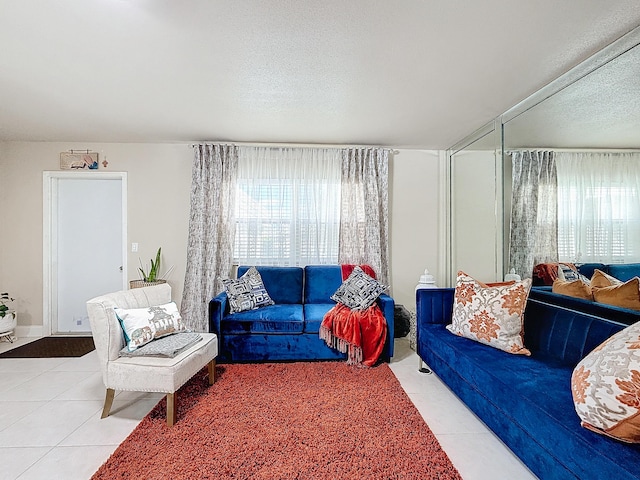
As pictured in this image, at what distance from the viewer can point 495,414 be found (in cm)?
180

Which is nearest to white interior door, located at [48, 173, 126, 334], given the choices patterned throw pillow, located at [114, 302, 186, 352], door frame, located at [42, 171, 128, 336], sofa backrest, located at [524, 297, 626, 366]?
door frame, located at [42, 171, 128, 336]

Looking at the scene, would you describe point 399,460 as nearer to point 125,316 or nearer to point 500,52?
point 125,316

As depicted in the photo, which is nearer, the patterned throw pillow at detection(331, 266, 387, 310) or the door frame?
the patterned throw pillow at detection(331, 266, 387, 310)

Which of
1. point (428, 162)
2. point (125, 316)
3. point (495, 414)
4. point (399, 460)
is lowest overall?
point (399, 460)

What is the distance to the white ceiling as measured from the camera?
69.2 inches

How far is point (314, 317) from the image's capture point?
325cm

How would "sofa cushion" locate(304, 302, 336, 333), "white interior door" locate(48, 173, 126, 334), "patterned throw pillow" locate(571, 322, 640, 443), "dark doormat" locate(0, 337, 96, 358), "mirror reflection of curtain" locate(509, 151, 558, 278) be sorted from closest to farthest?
"patterned throw pillow" locate(571, 322, 640, 443) → "mirror reflection of curtain" locate(509, 151, 558, 278) → "sofa cushion" locate(304, 302, 336, 333) → "dark doormat" locate(0, 337, 96, 358) → "white interior door" locate(48, 173, 126, 334)

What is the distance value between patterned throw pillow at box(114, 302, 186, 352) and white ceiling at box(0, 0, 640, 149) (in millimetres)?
1771

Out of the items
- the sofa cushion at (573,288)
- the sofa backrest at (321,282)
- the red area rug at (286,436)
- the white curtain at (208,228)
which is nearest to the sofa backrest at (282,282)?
the sofa backrest at (321,282)

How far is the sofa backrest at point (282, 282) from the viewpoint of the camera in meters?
3.77

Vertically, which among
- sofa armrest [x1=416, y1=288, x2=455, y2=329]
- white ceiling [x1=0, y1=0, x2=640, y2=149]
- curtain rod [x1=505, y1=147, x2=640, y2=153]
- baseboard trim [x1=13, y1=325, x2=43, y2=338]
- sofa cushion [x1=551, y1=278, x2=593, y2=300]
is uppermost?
white ceiling [x1=0, y1=0, x2=640, y2=149]

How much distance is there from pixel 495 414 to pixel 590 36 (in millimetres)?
2314

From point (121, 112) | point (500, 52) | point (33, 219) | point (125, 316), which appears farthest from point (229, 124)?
point (33, 219)

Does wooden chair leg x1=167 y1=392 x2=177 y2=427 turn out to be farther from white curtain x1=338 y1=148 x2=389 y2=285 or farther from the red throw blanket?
white curtain x1=338 y1=148 x2=389 y2=285
